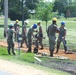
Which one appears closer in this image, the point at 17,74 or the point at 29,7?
the point at 17,74

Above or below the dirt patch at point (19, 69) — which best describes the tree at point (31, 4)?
above

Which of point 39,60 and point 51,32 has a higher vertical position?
point 51,32

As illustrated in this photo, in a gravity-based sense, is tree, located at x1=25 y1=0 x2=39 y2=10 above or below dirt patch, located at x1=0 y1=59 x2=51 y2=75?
above

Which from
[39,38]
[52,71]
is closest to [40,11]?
[39,38]

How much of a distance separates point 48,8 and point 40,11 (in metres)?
1.08

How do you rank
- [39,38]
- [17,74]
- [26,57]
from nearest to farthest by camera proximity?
1. [17,74]
2. [26,57]
3. [39,38]

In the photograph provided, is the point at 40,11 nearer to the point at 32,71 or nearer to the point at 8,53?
the point at 8,53

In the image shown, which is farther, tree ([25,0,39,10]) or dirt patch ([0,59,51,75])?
tree ([25,0,39,10])

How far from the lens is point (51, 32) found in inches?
676

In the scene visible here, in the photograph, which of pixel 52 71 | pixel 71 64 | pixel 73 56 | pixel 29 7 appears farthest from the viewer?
pixel 29 7

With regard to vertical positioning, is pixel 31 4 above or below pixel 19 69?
above

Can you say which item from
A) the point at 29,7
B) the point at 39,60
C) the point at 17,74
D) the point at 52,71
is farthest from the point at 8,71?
the point at 29,7

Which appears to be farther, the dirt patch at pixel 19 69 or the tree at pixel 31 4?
the tree at pixel 31 4

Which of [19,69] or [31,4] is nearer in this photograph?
[19,69]
